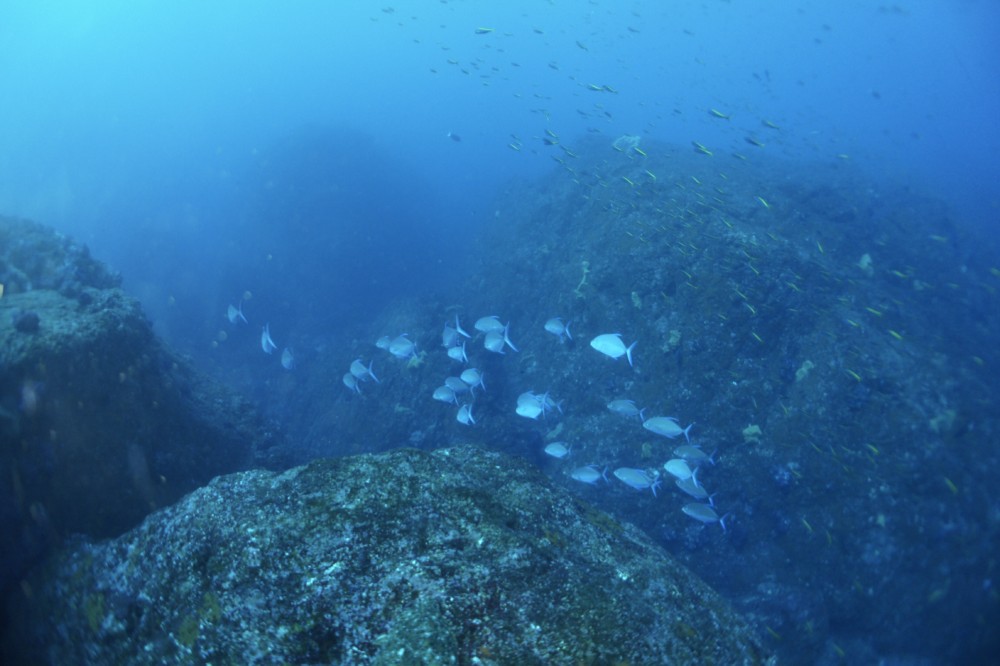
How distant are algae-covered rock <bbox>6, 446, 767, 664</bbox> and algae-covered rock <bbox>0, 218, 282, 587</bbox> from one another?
138 centimetres

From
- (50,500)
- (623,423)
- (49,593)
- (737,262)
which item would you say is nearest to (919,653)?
(623,423)

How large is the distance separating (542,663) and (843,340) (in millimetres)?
10605

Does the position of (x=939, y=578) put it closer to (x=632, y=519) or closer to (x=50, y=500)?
(x=632, y=519)

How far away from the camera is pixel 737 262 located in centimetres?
1072

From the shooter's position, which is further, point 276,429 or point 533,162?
point 533,162

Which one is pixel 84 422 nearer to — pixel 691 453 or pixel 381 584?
pixel 381 584

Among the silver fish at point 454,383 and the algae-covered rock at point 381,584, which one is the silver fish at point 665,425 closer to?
the silver fish at point 454,383

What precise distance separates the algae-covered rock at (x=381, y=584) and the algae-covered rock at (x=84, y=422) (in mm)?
1384

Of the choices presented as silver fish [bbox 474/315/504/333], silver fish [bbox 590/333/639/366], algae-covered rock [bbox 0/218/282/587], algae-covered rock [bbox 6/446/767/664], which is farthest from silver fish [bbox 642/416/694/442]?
algae-covered rock [bbox 0/218/282/587]

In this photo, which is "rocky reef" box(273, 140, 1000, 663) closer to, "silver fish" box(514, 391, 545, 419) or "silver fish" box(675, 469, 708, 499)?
"silver fish" box(675, 469, 708, 499)

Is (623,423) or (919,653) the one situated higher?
(623,423)

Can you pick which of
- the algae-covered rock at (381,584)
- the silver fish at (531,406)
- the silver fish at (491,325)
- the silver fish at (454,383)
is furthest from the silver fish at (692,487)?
the silver fish at (454,383)

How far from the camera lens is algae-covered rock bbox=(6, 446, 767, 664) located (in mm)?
2250

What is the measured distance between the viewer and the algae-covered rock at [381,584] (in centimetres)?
225
